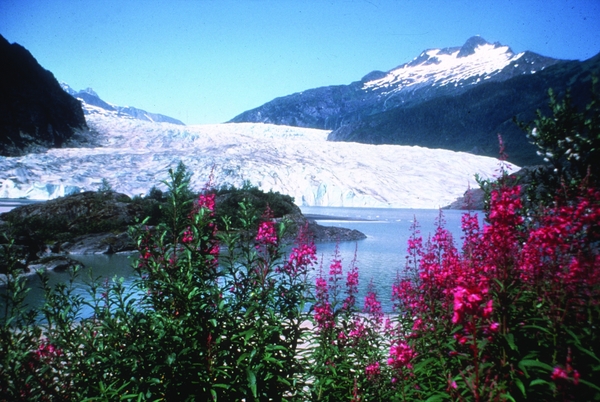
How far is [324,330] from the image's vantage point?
2637mm

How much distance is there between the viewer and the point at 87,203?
1424 centimetres

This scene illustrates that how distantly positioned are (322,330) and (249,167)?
25671mm

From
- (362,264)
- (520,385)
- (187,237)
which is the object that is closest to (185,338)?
(187,237)

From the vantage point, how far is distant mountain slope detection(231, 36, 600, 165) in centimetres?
7969

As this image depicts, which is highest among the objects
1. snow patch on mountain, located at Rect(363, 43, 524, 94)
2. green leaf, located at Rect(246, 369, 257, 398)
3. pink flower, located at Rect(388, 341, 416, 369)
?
snow patch on mountain, located at Rect(363, 43, 524, 94)

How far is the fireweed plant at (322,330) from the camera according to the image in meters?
1.63

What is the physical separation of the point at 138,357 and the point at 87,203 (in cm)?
1398

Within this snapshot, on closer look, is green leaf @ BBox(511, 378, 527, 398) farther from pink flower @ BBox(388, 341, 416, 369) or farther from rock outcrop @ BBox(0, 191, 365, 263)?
rock outcrop @ BBox(0, 191, 365, 263)

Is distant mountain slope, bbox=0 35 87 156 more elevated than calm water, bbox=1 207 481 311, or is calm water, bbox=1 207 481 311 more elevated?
distant mountain slope, bbox=0 35 87 156

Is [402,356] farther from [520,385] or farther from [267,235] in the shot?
[267,235]

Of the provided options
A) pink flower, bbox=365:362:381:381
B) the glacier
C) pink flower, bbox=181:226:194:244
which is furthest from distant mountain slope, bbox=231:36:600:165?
pink flower, bbox=181:226:194:244

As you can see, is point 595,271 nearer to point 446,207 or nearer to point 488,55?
point 446,207

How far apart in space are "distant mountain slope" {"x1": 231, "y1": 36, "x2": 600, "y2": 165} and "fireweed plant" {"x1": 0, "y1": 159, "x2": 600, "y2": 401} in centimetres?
2133

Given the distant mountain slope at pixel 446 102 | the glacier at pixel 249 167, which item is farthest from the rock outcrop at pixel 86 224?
the distant mountain slope at pixel 446 102
